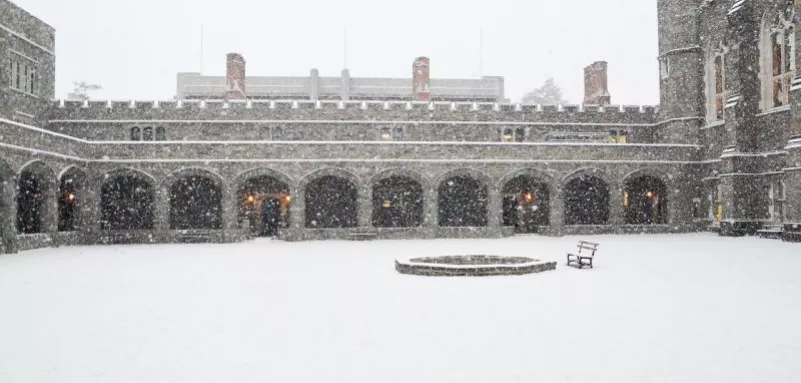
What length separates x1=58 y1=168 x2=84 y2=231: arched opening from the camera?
90.2 feet

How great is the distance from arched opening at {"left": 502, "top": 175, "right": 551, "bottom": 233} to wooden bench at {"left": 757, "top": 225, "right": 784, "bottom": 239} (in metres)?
10.1

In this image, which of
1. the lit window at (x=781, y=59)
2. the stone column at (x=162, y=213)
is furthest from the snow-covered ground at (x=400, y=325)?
the lit window at (x=781, y=59)

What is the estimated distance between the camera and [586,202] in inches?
1340

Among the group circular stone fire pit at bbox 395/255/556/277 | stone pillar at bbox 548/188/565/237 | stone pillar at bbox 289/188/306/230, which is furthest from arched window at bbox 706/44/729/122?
circular stone fire pit at bbox 395/255/556/277

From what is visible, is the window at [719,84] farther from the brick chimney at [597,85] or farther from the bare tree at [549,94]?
the bare tree at [549,94]

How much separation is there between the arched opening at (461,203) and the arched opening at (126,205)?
15094 mm

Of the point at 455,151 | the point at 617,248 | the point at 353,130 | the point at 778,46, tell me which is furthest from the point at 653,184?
the point at 353,130

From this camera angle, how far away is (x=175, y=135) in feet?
108

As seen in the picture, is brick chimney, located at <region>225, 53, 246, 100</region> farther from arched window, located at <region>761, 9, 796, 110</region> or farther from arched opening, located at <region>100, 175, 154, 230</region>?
arched window, located at <region>761, 9, 796, 110</region>

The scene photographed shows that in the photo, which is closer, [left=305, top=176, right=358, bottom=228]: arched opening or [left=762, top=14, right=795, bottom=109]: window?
[left=762, top=14, right=795, bottom=109]: window

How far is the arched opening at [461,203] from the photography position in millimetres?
33406

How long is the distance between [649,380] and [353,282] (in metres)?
7.85

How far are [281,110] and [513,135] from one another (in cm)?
1306

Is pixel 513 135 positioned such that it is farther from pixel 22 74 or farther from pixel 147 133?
pixel 22 74
